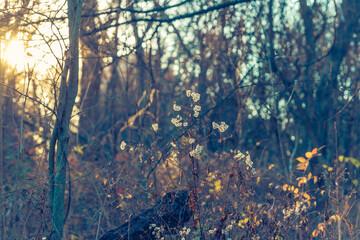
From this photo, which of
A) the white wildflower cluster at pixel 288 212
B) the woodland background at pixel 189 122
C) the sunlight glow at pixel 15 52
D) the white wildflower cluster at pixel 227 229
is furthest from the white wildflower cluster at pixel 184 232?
the sunlight glow at pixel 15 52

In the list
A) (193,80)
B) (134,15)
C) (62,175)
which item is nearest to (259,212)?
(62,175)

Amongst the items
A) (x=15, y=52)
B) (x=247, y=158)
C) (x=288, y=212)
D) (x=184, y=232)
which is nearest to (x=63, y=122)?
(x=15, y=52)

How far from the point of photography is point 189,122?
14.7 feet

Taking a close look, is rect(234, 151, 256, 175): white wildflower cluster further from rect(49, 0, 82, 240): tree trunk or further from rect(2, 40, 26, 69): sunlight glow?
rect(2, 40, 26, 69): sunlight glow

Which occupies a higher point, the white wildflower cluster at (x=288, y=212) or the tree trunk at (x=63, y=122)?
the tree trunk at (x=63, y=122)

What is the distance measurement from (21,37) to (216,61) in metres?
4.74

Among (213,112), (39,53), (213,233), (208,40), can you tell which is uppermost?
(208,40)

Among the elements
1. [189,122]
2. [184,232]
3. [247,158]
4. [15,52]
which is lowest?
[184,232]

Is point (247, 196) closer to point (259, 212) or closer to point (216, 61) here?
point (259, 212)

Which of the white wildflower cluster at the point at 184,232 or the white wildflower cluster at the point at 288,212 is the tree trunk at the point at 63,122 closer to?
the white wildflower cluster at the point at 184,232

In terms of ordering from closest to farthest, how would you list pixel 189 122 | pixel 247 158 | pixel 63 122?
pixel 247 158
pixel 63 122
pixel 189 122

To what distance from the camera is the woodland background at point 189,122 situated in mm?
3908

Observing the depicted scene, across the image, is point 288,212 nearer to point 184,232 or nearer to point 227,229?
point 227,229

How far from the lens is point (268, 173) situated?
6.40 meters
